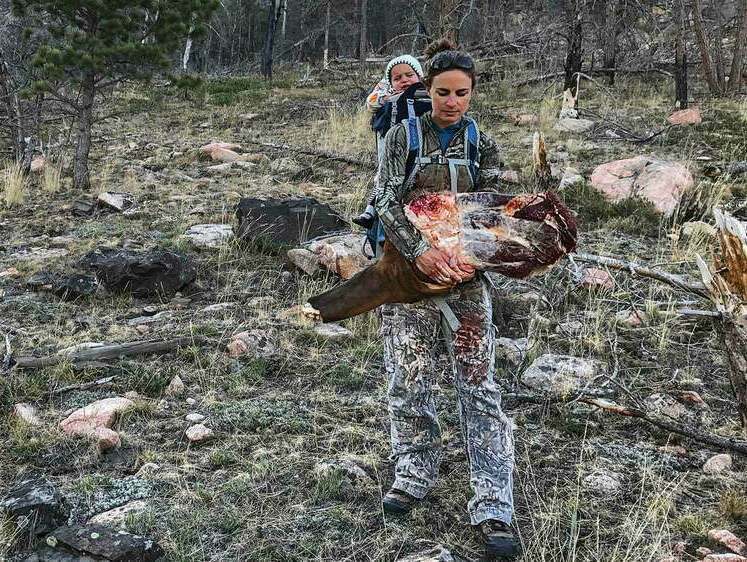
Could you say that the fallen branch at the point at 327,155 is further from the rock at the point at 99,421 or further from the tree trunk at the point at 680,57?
the rock at the point at 99,421

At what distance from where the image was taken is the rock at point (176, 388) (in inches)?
158

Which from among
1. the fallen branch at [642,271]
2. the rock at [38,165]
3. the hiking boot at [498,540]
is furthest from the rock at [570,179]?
the rock at [38,165]

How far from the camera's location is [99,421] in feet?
11.8

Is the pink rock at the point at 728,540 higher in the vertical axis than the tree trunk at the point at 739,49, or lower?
lower

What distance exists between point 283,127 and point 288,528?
10.7 meters

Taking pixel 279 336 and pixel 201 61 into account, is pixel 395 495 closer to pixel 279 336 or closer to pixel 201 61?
pixel 279 336

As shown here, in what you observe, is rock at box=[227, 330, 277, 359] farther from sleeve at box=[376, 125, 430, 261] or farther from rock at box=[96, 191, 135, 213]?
rock at box=[96, 191, 135, 213]

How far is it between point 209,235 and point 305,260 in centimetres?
132

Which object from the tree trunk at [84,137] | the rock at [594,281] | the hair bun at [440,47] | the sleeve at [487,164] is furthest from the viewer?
the tree trunk at [84,137]

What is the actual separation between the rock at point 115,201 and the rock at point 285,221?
191 centimetres

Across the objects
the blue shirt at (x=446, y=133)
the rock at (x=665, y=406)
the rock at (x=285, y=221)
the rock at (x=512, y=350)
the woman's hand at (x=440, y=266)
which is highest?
the blue shirt at (x=446, y=133)

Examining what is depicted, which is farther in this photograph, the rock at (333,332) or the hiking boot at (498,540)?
the rock at (333,332)

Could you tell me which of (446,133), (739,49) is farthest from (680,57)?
(446,133)

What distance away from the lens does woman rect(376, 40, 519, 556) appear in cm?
258
